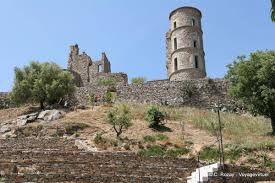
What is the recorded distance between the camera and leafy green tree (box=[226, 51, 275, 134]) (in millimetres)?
30877

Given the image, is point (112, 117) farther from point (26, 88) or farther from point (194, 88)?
point (194, 88)

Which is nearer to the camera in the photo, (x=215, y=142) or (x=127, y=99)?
(x=215, y=142)

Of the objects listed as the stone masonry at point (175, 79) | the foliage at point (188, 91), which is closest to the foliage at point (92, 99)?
the stone masonry at point (175, 79)

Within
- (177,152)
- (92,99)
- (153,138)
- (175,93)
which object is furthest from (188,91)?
(177,152)

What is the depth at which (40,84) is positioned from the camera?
121 feet

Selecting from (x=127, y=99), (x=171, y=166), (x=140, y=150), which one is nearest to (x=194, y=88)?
(x=127, y=99)

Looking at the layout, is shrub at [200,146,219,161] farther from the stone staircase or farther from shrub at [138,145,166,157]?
the stone staircase

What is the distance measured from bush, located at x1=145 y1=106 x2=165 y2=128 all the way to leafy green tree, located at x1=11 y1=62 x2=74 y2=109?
845 centimetres

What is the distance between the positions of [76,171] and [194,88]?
23.4m

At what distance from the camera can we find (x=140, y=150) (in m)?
25.9

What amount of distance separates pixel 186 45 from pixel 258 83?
16954 millimetres

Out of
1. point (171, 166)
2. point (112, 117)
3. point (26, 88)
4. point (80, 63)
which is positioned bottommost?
point (171, 166)

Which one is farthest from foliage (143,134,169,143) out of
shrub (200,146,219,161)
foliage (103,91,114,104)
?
foliage (103,91,114,104)

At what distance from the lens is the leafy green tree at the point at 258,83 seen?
101ft
